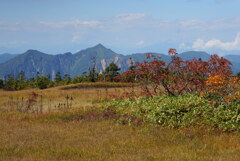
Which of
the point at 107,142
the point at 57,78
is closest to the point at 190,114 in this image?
the point at 107,142

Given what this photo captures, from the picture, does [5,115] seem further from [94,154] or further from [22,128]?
[94,154]

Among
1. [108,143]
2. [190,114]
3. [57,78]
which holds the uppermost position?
[57,78]

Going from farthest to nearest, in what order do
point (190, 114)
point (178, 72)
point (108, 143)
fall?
point (178, 72) → point (190, 114) → point (108, 143)

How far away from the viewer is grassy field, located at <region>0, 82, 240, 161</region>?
7578 millimetres

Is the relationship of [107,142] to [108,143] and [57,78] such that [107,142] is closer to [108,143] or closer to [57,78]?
[108,143]

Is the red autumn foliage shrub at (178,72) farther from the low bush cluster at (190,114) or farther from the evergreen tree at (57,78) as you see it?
the evergreen tree at (57,78)

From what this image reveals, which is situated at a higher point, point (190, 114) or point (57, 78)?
point (57, 78)

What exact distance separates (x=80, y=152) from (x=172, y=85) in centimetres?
Result: 904

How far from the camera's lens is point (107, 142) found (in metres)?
9.05

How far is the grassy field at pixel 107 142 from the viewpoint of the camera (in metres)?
7.58

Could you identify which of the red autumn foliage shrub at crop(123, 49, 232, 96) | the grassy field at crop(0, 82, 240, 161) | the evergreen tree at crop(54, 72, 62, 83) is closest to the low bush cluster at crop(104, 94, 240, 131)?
the grassy field at crop(0, 82, 240, 161)

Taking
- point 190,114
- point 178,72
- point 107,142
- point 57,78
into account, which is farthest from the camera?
point 57,78

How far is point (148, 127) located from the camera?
1130 centimetres

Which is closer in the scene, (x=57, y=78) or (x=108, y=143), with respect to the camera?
(x=108, y=143)
